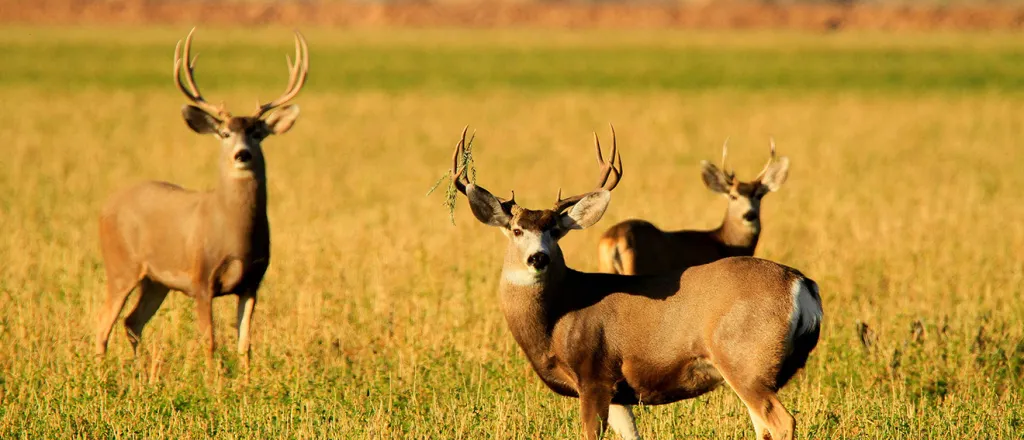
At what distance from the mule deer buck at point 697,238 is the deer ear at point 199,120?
3.02 meters

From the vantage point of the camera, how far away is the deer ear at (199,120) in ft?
31.3

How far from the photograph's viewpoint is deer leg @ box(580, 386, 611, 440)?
22.8 feet

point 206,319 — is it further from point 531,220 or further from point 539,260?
point 539,260

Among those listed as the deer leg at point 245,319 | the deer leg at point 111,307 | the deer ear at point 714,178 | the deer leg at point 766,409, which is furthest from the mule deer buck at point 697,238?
the deer leg at point 111,307

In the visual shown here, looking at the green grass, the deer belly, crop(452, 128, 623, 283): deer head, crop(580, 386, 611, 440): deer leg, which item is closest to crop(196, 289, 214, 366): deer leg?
crop(452, 128, 623, 283): deer head

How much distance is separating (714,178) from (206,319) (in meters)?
4.28

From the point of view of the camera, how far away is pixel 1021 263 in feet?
41.2

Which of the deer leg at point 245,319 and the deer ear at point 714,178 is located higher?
the deer ear at point 714,178

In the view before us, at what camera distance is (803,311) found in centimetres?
696

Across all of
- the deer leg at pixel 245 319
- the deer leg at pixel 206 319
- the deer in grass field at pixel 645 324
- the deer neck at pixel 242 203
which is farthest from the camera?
the deer neck at pixel 242 203

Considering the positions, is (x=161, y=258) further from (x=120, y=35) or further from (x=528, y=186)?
(x=120, y=35)

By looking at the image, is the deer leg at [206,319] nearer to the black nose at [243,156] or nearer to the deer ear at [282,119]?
the black nose at [243,156]

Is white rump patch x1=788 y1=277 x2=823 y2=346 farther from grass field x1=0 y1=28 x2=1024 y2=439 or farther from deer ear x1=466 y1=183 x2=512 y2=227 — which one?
deer ear x1=466 y1=183 x2=512 y2=227

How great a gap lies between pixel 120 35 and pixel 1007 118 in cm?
5907
